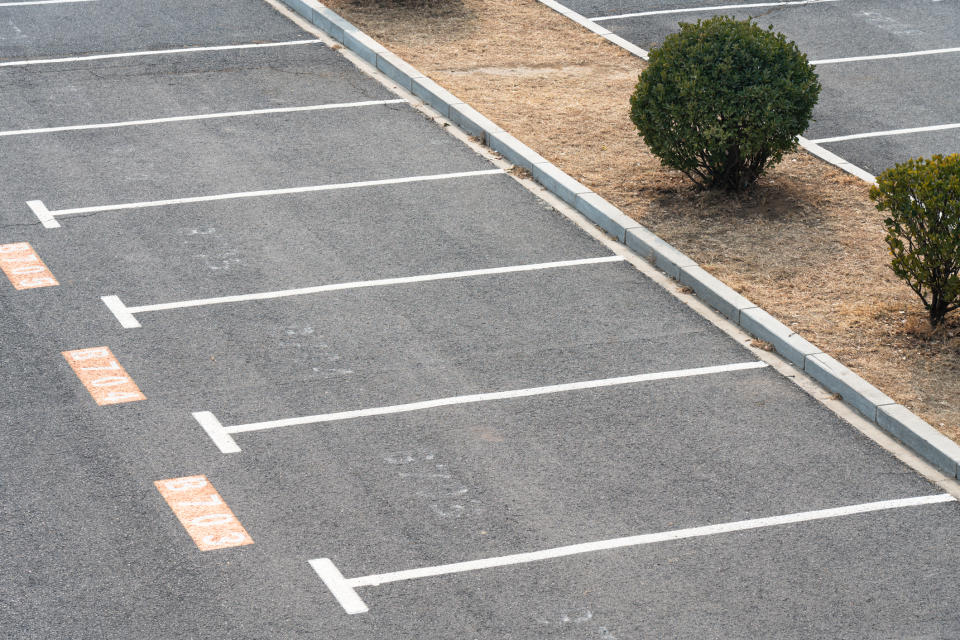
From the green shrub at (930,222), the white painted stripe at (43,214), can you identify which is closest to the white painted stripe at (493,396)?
the green shrub at (930,222)

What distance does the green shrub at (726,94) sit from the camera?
452 inches

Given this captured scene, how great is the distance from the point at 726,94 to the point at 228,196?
465 cm

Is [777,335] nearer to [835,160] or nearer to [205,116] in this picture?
[835,160]

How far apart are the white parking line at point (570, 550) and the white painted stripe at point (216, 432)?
1343mm

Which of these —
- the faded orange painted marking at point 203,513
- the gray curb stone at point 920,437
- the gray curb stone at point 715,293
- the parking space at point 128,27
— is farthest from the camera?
the parking space at point 128,27

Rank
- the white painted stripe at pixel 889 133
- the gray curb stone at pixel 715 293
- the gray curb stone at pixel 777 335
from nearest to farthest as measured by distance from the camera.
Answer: the gray curb stone at pixel 777 335 → the gray curb stone at pixel 715 293 → the white painted stripe at pixel 889 133

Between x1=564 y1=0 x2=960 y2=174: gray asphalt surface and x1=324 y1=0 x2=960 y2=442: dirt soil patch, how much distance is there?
A: 0.91 m

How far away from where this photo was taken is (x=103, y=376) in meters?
9.00

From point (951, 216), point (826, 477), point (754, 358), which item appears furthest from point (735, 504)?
point (951, 216)

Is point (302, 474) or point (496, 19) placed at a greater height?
point (496, 19)

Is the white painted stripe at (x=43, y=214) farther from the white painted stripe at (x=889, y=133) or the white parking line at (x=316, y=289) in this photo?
the white painted stripe at (x=889, y=133)

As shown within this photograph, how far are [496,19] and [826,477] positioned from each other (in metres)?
11.1

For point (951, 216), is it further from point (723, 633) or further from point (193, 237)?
point (193, 237)

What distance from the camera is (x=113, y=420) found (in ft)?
27.8
